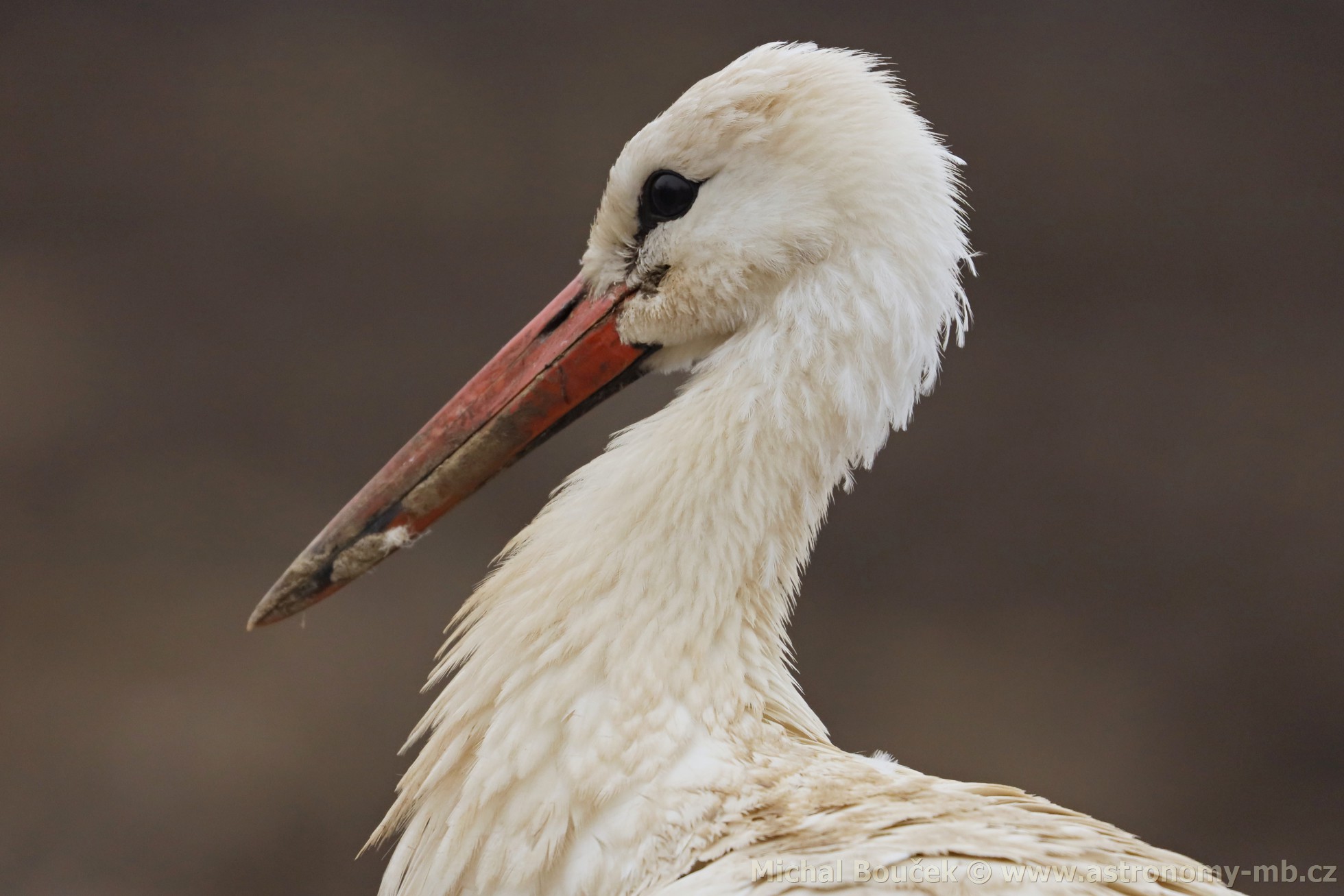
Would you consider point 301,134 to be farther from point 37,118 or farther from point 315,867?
point 315,867

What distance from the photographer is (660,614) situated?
106cm

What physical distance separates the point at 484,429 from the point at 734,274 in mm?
293

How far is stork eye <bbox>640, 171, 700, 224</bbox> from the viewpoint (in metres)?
1.16

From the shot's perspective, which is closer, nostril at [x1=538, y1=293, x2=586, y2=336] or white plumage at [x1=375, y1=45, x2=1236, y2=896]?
white plumage at [x1=375, y1=45, x2=1236, y2=896]

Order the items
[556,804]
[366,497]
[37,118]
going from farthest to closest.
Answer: [37,118]
[366,497]
[556,804]

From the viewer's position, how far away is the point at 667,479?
3.58 feet

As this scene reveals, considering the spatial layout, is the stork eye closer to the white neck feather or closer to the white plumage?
the white plumage

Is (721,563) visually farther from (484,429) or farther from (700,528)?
(484,429)

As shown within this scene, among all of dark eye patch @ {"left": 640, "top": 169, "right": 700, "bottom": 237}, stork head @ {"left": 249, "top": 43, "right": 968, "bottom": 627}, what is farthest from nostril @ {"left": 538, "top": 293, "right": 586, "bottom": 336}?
dark eye patch @ {"left": 640, "top": 169, "right": 700, "bottom": 237}

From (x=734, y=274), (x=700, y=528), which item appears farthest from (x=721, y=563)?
(x=734, y=274)

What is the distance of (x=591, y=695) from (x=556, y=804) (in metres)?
0.09

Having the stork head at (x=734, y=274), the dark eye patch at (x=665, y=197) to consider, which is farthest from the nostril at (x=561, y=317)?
the dark eye patch at (x=665, y=197)

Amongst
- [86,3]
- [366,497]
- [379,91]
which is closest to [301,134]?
[379,91]

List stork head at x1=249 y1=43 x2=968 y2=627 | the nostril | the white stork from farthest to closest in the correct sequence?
1. the nostril
2. stork head at x1=249 y1=43 x2=968 y2=627
3. the white stork
